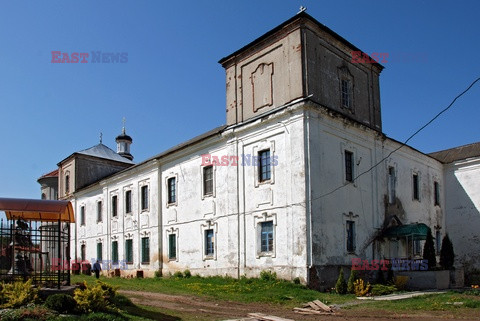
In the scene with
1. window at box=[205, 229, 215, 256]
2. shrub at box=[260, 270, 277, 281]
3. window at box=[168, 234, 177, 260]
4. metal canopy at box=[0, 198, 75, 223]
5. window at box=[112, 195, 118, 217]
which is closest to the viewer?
metal canopy at box=[0, 198, 75, 223]

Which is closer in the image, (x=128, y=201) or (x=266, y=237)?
(x=266, y=237)

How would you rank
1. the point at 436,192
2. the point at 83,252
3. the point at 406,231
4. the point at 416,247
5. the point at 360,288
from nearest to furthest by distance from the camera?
the point at 360,288, the point at 406,231, the point at 416,247, the point at 436,192, the point at 83,252

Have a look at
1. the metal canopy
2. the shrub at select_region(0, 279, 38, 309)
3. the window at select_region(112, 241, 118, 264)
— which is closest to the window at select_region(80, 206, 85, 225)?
the window at select_region(112, 241, 118, 264)

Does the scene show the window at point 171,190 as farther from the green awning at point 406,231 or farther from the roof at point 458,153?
the roof at point 458,153

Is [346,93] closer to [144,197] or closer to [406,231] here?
[406,231]

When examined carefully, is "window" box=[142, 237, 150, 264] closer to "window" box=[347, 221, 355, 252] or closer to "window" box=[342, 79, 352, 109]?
"window" box=[347, 221, 355, 252]

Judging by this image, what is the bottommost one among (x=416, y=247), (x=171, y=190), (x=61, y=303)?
(x=416, y=247)

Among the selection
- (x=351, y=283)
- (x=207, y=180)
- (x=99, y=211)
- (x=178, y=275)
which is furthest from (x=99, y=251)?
(x=351, y=283)

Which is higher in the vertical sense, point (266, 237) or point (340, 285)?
point (266, 237)

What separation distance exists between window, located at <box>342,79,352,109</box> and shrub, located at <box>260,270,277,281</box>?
27.7 ft

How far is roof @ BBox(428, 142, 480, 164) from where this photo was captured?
29.5 meters

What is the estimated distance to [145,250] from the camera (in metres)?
28.9

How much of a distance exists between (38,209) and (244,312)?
6288 mm

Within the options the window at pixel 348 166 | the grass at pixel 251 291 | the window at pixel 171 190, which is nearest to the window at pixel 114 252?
the window at pixel 171 190
